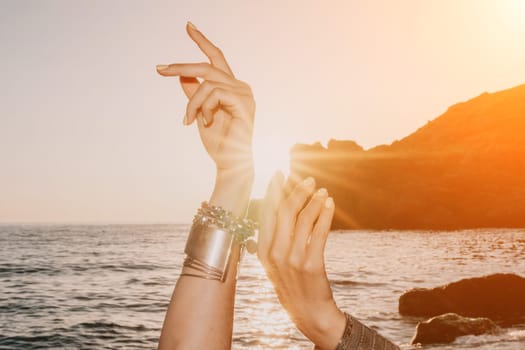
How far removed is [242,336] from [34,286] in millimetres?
20787

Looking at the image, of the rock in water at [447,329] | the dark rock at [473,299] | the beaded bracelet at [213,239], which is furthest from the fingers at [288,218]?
the dark rock at [473,299]

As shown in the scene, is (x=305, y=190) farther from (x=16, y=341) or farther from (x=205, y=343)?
(x=16, y=341)

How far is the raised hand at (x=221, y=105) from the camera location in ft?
4.92

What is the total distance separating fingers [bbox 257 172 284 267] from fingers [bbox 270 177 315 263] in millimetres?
21

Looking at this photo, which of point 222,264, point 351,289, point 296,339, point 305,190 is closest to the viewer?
point 305,190

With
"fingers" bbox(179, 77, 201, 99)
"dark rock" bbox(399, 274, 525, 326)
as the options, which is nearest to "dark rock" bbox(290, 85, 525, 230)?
"dark rock" bbox(399, 274, 525, 326)

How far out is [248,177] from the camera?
1507mm

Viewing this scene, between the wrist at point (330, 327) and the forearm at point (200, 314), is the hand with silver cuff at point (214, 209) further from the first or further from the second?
the wrist at point (330, 327)

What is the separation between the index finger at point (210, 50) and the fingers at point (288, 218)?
0.55 meters

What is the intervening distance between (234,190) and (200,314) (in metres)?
0.38

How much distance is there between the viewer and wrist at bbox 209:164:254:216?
57.6 inches

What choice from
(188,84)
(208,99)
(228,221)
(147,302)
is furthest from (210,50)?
(147,302)

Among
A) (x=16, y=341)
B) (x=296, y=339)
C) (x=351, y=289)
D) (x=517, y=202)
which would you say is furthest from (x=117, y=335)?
(x=517, y=202)

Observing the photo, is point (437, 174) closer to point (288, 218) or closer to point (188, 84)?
point (188, 84)
